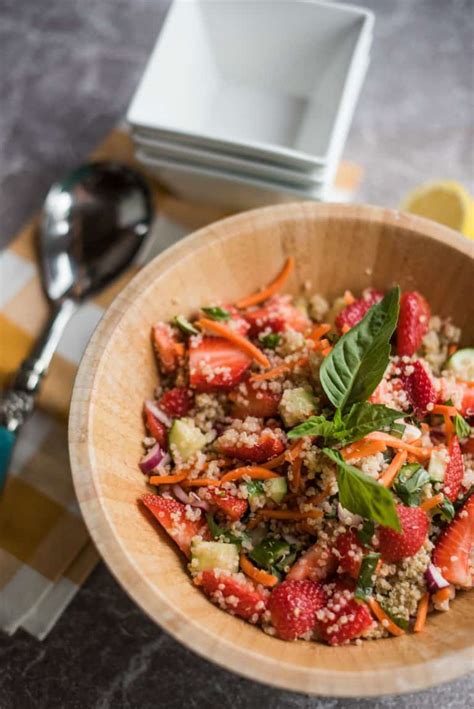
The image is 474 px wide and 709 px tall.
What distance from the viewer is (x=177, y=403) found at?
5.30 ft

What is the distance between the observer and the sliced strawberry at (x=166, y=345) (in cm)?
164

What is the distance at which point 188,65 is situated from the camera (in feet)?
7.38

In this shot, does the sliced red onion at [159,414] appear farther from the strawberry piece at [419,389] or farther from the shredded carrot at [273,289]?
the strawberry piece at [419,389]

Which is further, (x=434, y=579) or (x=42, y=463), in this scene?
(x=42, y=463)

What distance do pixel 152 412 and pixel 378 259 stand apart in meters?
0.63

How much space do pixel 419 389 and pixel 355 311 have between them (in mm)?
237

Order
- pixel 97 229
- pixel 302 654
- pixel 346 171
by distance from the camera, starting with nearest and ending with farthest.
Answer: pixel 302 654
pixel 97 229
pixel 346 171

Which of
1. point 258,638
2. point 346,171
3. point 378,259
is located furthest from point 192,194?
point 258,638

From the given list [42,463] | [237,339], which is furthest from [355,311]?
[42,463]

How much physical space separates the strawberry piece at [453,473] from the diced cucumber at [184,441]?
49 cm

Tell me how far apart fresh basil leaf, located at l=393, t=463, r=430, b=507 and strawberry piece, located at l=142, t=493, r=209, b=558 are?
39 centimetres

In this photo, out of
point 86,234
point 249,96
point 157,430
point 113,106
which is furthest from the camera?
point 113,106

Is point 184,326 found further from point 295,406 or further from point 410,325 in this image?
point 410,325

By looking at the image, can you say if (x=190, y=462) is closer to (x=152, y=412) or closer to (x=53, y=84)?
(x=152, y=412)
